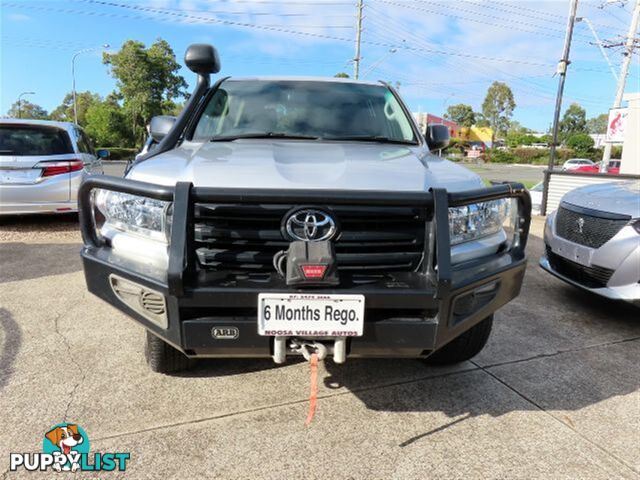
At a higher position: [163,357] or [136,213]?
[136,213]

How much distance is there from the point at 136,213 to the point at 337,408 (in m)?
1.45

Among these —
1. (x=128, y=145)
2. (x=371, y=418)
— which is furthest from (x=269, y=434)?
(x=128, y=145)

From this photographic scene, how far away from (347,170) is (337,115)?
1.19m

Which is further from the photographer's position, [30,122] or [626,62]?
[626,62]

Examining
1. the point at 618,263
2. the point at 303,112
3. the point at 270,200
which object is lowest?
the point at 618,263

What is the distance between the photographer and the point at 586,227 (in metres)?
4.20

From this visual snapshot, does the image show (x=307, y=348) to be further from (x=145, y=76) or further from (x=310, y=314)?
(x=145, y=76)

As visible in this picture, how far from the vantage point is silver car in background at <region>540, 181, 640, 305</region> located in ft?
12.5

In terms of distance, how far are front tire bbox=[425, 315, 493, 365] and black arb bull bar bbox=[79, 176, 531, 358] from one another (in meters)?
0.64

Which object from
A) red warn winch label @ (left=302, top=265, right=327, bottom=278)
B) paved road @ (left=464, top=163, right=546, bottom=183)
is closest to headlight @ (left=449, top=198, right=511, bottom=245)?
red warn winch label @ (left=302, top=265, right=327, bottom=278)

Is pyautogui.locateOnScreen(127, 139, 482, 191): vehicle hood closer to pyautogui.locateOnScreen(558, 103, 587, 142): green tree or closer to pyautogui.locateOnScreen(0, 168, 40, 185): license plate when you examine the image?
pyautogui.locateOnScreen(0, 168, 40, 185): license plate

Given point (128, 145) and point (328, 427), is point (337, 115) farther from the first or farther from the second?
point (128, 145)

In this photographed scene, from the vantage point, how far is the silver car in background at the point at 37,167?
672cm

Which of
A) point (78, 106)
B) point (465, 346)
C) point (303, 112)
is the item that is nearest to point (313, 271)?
point (465, 346)
